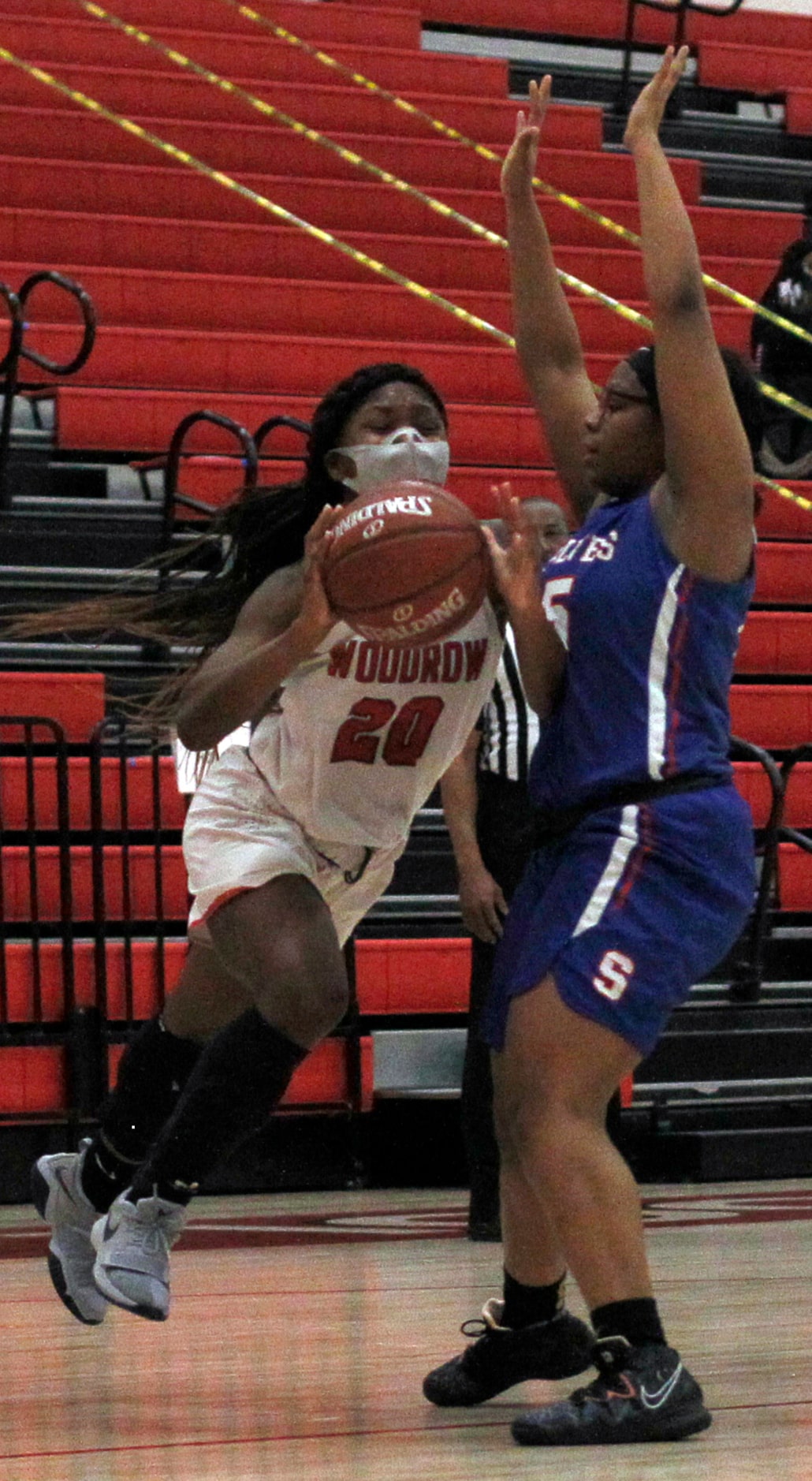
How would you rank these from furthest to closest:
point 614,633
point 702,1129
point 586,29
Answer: point 586,29 < point 702,1129 < point 614,633

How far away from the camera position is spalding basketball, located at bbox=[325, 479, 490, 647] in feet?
10.0

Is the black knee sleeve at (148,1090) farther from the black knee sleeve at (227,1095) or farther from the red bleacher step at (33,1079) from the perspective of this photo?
the red bleacher step at (33,1079)

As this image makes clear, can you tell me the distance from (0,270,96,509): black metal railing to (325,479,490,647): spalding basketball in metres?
4.01

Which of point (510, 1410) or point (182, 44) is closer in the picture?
point (510, 1410)

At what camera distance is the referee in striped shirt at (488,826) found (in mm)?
4914

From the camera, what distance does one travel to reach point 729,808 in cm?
300

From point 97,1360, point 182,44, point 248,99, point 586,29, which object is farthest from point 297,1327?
point 586,29

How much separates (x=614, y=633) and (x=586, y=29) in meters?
8.67

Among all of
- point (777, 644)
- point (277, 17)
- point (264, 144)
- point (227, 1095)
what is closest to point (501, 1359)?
point (227, 1095)

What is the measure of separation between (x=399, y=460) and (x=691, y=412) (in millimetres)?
629

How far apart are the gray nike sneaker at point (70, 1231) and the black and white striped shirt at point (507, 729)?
1.40 m

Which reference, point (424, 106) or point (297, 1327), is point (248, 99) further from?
point (297, 1327)

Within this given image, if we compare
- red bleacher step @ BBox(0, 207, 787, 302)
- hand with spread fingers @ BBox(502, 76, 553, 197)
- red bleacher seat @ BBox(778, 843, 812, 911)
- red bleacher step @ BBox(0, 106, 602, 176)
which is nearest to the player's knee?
hand with spread fingers @ BBox(502, 76, 553, 197)

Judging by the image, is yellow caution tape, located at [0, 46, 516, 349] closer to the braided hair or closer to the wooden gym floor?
the wooden gym floor
